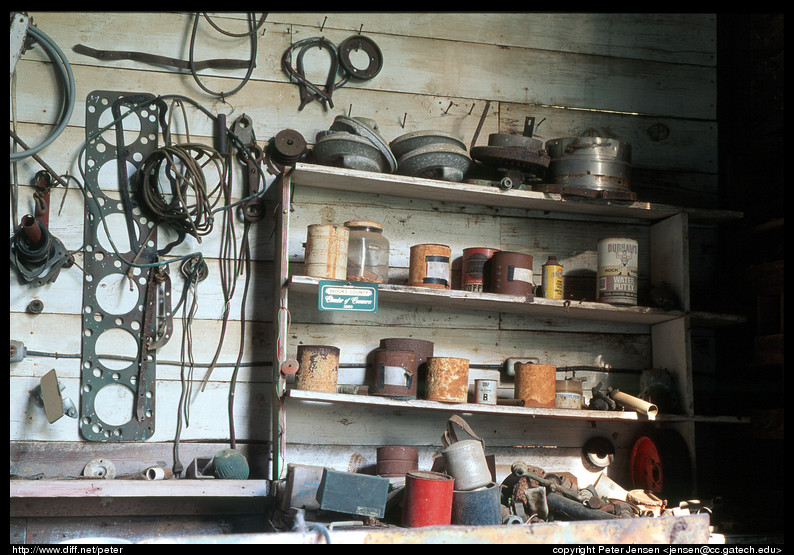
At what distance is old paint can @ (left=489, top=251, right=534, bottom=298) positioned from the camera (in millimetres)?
2293

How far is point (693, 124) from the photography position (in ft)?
9.13

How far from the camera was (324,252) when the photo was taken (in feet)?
7.06

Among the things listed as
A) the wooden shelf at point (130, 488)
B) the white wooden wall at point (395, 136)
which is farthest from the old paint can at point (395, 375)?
the wooden shelf at point (130, 488)

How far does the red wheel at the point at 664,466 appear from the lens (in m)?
2.30

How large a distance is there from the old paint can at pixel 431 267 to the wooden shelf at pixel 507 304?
37mm

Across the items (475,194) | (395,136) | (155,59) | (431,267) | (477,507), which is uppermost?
(155,59)

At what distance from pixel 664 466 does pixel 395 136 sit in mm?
1393

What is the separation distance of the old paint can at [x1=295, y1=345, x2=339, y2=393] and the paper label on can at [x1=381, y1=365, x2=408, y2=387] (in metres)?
0.15

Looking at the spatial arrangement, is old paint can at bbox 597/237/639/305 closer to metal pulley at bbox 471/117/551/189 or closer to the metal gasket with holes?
metal pulley at bbox 471/117/551/189

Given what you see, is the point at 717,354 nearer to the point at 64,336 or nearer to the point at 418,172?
the point at 418,172

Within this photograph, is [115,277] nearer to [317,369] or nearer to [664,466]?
[317,369]

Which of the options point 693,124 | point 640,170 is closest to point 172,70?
point 640,170

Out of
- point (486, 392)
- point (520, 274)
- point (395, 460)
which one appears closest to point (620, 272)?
point (520, 274)

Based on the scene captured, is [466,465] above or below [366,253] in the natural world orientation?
below
